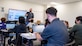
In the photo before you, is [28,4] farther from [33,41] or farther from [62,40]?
[62,40]

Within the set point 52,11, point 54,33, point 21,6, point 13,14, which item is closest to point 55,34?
point 54,33

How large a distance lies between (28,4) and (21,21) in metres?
6.47

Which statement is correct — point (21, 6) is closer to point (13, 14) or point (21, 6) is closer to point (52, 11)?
point (13, 14)

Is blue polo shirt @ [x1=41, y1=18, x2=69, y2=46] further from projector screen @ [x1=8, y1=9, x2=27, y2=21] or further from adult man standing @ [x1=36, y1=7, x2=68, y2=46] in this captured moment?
projector screen @ [x1=8, y1=9, x2=27, y2=21]

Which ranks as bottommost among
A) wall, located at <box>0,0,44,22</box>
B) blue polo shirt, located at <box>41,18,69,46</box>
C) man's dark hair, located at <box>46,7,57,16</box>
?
blue polo shirt, located at <box>41,18,69,46</box>

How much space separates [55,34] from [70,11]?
8.33 meters

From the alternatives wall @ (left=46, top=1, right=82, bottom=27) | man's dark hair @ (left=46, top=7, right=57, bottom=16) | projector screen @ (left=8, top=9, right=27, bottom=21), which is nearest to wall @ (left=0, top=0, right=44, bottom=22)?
projector screen @ (left=8, top=9, right=27, bottom=21)

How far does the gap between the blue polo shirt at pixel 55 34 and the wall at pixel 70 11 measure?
25.4 ft

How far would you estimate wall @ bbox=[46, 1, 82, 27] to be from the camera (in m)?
9.44

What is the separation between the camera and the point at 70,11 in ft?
32.7

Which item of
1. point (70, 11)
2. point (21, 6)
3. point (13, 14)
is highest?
point (21, 6)

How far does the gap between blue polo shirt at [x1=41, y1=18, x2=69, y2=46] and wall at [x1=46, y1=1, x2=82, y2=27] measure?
775cm

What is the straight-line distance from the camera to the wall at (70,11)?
944 centimetres

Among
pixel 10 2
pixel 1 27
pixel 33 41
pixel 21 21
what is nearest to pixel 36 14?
pixel 10 2
